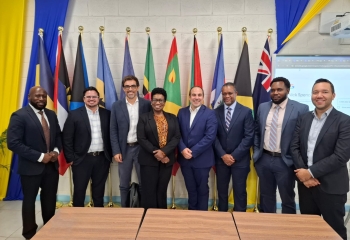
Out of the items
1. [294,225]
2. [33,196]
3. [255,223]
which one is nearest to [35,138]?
[33,196]

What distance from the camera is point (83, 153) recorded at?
2732mm

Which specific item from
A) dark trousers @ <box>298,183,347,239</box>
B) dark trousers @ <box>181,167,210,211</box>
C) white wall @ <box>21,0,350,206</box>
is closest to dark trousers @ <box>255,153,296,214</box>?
dark trousers @ <box>298,183,347,239</box>

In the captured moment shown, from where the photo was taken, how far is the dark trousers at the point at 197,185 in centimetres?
284

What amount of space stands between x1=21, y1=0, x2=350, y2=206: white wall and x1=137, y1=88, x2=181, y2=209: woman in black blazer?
79 cm

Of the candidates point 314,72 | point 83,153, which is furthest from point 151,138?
point 314,72

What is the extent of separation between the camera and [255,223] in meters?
1.62

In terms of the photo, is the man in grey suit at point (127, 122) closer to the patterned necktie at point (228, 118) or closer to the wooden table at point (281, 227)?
the patterned necktie at point (228, 118)

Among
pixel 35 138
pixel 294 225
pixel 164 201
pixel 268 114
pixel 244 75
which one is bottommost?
pixel 164 201

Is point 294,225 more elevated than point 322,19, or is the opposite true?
point 322,19

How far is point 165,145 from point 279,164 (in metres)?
1.12

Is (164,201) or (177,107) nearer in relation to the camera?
(164,201)

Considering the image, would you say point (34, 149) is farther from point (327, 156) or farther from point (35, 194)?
point (327, 156)

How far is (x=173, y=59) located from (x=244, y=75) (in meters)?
0.86

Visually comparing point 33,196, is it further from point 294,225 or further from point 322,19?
point 322,19
